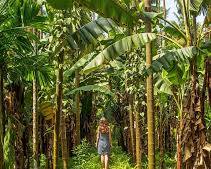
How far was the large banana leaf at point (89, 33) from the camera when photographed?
29.3 feet

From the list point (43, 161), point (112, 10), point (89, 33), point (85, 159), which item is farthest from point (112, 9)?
point (43, 161)

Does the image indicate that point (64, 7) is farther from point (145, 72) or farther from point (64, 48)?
point (145, 72)

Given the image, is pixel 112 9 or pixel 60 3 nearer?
pixel 60 3

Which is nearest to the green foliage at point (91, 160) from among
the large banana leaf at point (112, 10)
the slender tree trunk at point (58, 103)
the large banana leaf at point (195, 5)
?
the slender tree trunk at point (58, 103)

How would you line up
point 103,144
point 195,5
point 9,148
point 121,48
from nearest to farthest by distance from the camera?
1. point 121,48
2. point 9,148
3. point 195,5
4. point 103,144

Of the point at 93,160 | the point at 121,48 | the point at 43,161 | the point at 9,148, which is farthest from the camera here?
the point at 43,161

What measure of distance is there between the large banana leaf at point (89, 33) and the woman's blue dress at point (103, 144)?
4030 millimetres

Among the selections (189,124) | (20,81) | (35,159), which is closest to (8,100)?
(20,81)

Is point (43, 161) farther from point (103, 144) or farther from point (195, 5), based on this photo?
point (195, 5)

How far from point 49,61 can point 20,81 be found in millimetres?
960

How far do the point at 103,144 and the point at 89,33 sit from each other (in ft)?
14.0

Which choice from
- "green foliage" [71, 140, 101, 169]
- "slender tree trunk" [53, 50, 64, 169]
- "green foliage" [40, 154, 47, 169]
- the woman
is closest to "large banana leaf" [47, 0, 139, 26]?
"slender tree trunk" [53, 50, 64, 169]

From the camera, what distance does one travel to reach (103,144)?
493 inches

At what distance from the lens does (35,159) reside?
35.0 feet
